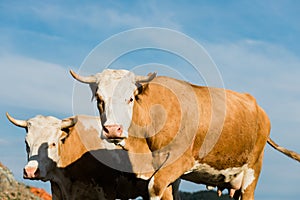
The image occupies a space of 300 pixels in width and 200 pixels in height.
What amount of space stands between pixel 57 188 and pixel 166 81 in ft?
14.4

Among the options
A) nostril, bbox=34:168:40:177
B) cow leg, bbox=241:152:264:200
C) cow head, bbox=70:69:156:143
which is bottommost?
nostril, bbox=34:168:40:177

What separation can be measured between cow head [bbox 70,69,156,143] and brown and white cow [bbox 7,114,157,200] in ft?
9.10

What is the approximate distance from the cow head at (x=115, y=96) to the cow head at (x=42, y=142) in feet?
8.91

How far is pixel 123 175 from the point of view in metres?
14.1

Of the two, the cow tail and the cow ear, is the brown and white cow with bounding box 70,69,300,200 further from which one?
the cow tail

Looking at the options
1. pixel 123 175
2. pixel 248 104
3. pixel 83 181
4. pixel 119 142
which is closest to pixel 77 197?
pixel 83 181

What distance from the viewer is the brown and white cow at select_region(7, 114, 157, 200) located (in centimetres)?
1395

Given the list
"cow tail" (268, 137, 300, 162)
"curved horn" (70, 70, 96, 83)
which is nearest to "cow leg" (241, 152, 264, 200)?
"cow tail" (268, 137, 300, 162)

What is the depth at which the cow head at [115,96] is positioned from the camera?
34.9 feet

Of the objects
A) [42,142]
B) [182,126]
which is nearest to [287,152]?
[182,126]

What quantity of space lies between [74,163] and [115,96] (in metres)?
4.09

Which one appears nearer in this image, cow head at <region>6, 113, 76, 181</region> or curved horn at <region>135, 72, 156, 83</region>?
curved horn at <region>135, 72, 156, 83</region>

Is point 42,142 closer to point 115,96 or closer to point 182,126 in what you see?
point 115,96

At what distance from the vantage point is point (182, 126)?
39.3ft
